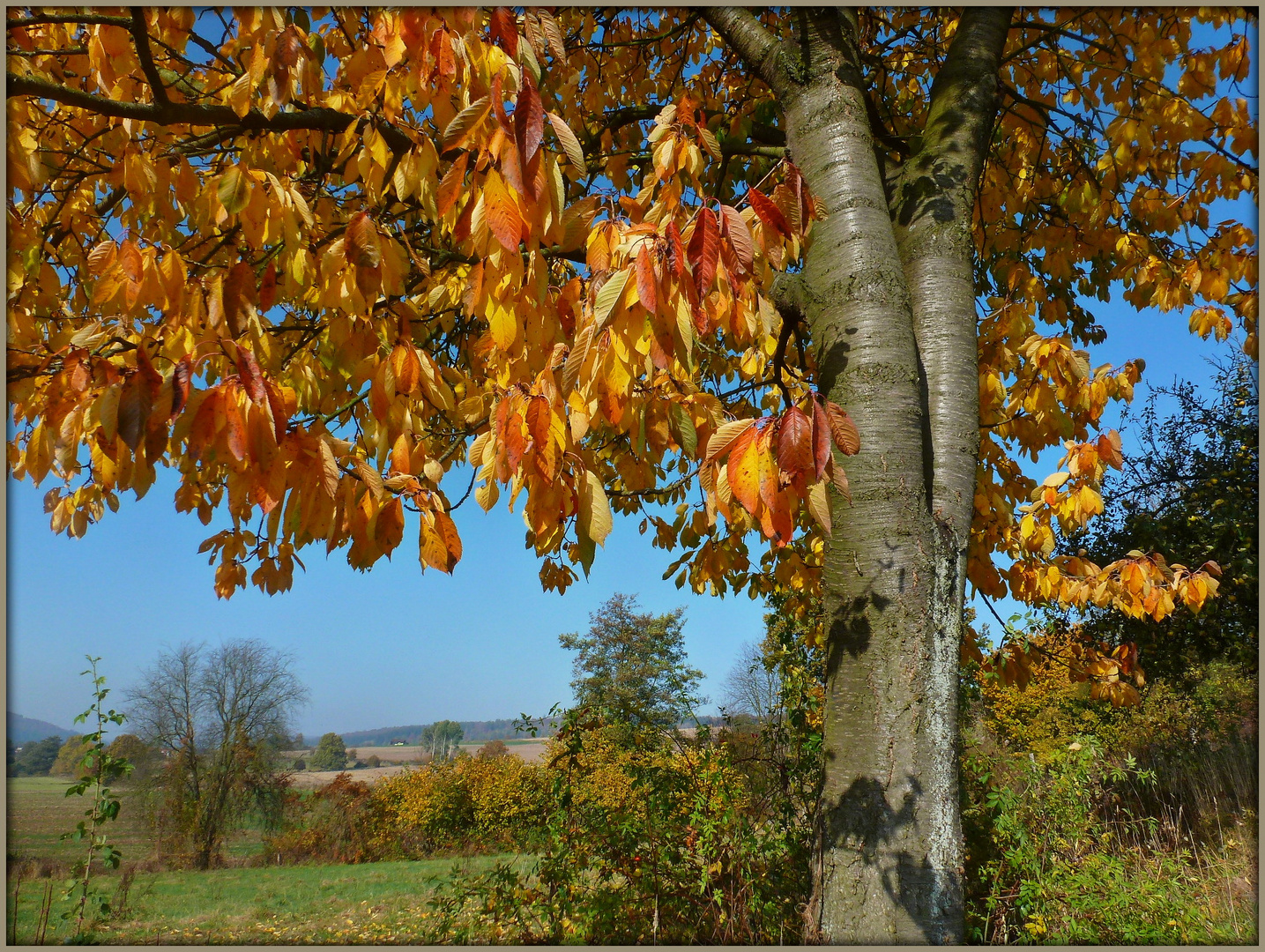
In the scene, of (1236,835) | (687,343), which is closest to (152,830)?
(687,343)

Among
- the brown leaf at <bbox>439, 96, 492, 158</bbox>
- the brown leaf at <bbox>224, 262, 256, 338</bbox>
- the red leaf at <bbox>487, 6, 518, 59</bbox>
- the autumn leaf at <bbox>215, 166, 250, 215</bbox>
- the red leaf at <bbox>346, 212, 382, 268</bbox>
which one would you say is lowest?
the brown leaf at <bbox>224, 262, 256, 338</bbox>

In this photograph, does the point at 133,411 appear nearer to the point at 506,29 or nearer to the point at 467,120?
the point at 467,120

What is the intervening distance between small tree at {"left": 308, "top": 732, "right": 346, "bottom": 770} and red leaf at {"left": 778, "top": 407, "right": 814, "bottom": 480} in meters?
11.2

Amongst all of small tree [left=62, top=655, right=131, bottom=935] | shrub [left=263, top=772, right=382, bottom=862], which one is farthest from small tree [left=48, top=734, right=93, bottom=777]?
shrub [left=263, top=772, right=382, bottom=862]

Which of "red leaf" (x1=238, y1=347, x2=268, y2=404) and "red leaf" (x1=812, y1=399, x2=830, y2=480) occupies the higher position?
"red leaf" (x1=238, y1=347, x2=268, y2=404)

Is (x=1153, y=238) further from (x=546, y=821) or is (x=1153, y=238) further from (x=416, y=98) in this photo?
(x=546, y=821)

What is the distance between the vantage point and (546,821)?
12.1 feet

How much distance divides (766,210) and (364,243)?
0.90 m

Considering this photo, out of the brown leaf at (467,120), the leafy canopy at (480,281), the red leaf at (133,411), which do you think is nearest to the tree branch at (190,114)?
the leafy canopy at (480,281)

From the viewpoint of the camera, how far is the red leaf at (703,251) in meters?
1.19

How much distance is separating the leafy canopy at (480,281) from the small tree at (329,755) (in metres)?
8.72

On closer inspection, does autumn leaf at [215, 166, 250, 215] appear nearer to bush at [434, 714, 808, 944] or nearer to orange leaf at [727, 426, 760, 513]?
orange leaf at [727, 426, 760, 513]

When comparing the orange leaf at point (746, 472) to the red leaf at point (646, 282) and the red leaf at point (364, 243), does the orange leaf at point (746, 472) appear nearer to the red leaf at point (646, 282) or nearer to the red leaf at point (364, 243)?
the red leaf at point (646, 282)

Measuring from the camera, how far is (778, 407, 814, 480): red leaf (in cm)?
110
